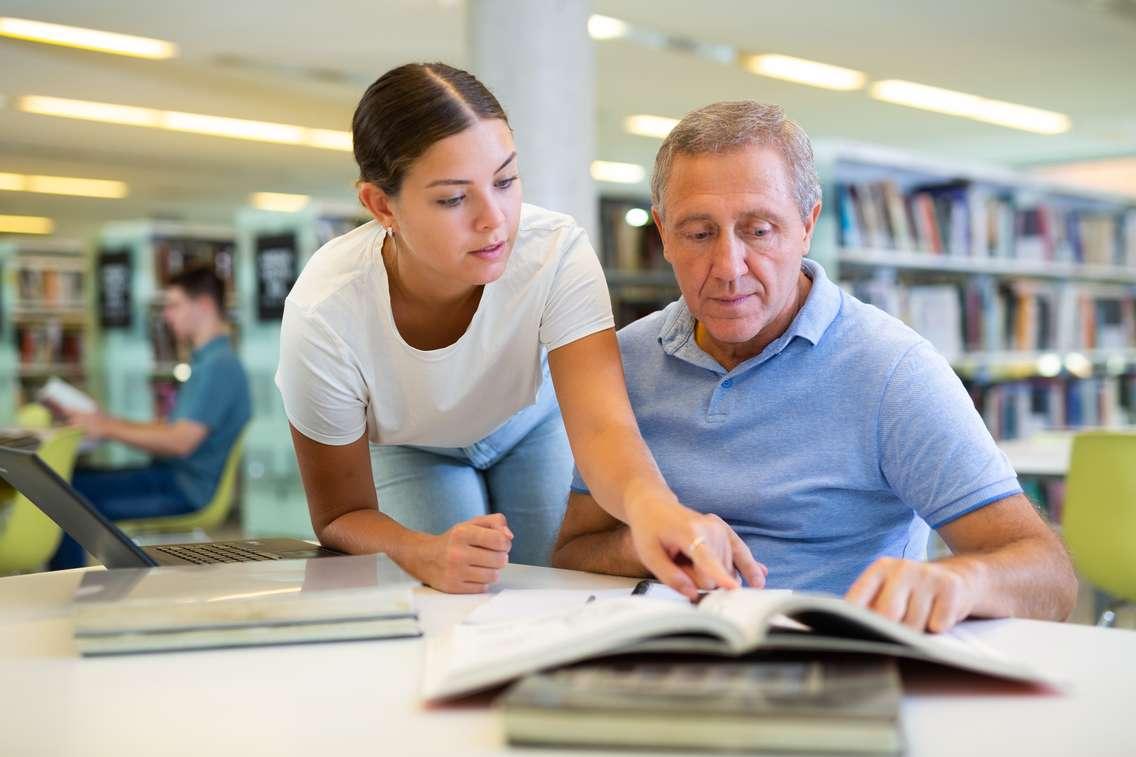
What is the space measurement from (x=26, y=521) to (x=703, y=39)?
4657 mm

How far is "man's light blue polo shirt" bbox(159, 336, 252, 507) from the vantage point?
497 cm

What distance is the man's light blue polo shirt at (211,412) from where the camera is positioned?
16.3ft

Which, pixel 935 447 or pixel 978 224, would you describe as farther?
pixel 978 224

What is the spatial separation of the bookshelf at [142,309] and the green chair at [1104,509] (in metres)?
6.15

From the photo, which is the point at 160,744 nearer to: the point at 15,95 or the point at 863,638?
the point at 863,638

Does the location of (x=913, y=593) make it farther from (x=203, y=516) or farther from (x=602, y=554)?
(x=203, y=516)

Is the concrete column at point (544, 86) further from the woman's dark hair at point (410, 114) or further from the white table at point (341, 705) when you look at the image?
the white table at point (341, 705)

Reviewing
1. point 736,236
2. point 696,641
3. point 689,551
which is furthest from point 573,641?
point 736,236

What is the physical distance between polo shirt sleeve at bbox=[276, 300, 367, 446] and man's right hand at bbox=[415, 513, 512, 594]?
0.34m

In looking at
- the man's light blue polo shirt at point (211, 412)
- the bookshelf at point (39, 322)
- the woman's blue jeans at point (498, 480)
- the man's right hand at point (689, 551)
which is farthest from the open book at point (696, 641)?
the bookshelf at point (39, 322)

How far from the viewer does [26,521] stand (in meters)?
3.85

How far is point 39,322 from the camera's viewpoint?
8.95 meters

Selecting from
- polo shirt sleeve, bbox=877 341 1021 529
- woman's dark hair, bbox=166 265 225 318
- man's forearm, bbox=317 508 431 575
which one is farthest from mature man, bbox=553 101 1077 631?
woman's dark hair, bbox=166 265 225 318

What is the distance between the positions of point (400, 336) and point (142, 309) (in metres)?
6.86
